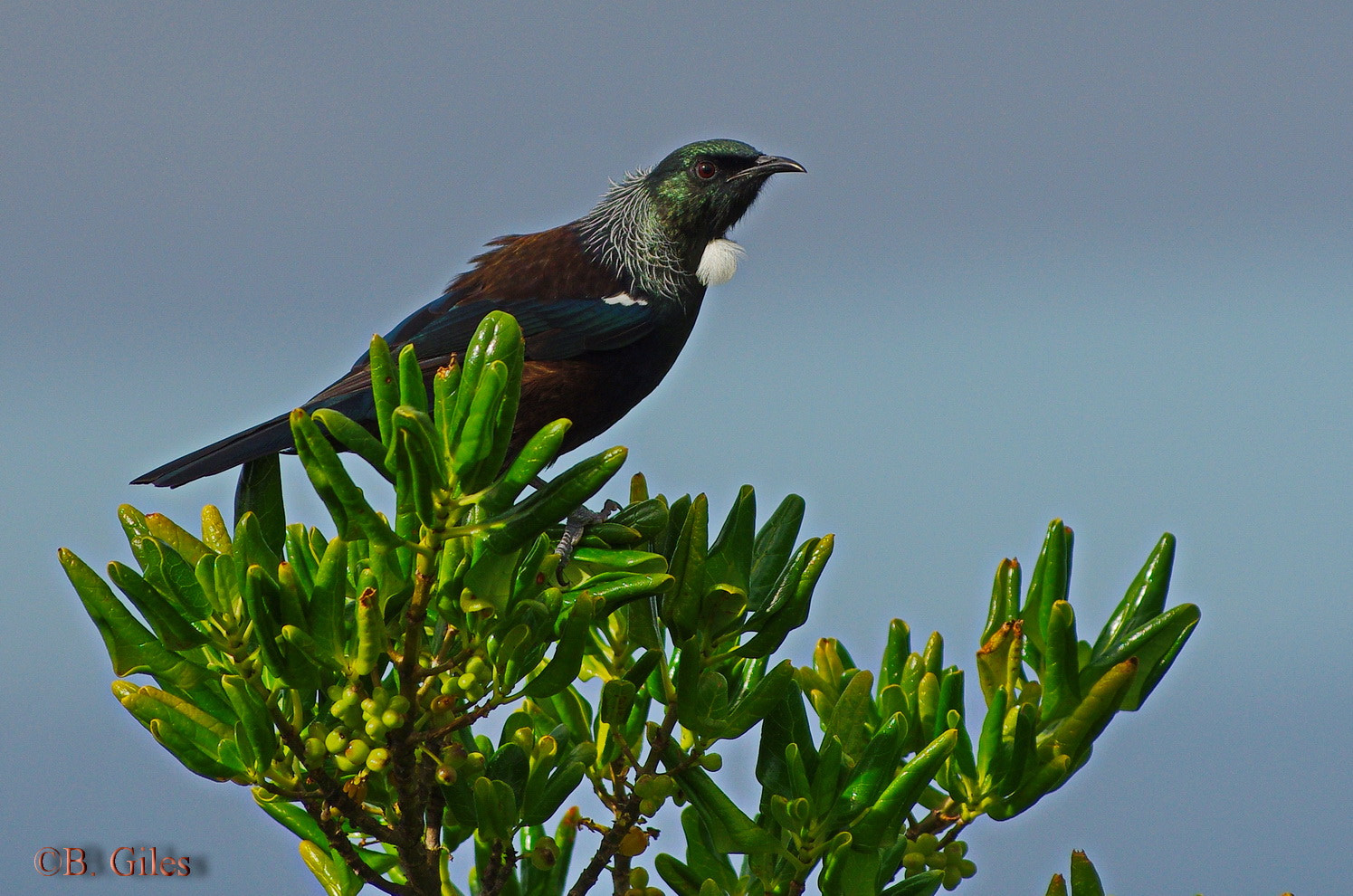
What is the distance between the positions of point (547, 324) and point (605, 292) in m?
0.19

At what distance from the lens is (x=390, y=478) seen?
1499mm

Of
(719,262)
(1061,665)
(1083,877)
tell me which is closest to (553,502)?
(1061,665)

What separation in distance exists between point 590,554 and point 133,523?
1.95 ft

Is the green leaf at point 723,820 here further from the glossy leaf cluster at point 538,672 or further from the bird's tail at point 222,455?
the bird's tail at point 222,455

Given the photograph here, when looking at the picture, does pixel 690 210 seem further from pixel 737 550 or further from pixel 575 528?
pixel 737 550

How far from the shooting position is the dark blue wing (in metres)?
3.19

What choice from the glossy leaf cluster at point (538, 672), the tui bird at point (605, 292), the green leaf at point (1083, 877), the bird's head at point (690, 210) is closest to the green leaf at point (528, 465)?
the glossy leaf cluster at point (538, 672)

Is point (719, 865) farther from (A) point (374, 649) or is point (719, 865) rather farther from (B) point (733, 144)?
(B) point (733, 144)

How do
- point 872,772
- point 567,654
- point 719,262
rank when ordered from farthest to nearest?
point 719,262
point 872,772
point 567,654

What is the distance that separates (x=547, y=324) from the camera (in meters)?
3.30

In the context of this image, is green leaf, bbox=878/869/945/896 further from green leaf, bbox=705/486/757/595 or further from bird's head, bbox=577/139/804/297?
bird's head, bbox=577/139/804/297

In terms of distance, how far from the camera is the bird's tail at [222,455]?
2.31 meters

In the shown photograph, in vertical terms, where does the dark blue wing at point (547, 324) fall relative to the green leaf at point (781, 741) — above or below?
above

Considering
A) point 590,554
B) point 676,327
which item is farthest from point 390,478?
point 676,327
